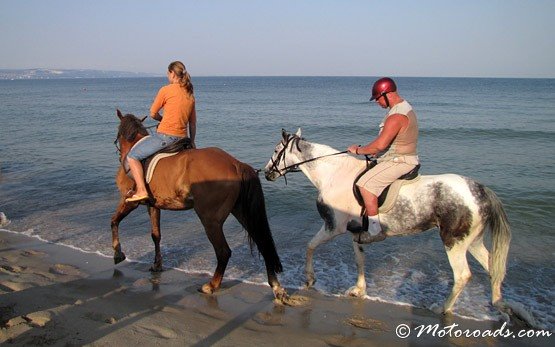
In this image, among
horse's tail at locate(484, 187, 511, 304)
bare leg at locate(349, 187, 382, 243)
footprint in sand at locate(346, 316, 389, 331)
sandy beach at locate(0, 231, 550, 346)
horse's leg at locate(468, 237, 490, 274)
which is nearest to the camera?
sandy beach at locate(0, 231, 550, 346)

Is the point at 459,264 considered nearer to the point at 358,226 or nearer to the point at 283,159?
the point at 358,226

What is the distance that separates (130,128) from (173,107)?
903mm

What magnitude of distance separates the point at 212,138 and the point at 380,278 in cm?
1830

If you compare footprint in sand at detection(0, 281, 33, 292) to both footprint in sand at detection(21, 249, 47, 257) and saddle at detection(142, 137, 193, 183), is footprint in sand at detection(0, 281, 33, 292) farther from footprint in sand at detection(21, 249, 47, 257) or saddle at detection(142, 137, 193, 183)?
saddle at detection(142, 137, 193, 183)

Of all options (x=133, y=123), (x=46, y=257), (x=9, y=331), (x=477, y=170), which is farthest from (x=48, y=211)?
(x=477, y=170)

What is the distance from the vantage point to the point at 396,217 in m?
5.88

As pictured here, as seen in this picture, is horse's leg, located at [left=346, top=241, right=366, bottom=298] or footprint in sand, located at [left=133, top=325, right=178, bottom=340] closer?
footprint in sand, located at [left=133, top=325, right=178, bottom=340]

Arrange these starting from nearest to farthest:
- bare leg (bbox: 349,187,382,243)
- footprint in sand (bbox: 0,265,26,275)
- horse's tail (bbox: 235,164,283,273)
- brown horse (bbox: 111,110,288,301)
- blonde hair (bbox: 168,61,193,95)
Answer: bare leg (bbox: 349,187,382,243), brown horse (bbox: 111,110,288,301), horse's tail (bbox: 235,164,283,273), blonde hair (bbox: 168,61,193,95), footprint in sand (bbox: 0,265,26,275)

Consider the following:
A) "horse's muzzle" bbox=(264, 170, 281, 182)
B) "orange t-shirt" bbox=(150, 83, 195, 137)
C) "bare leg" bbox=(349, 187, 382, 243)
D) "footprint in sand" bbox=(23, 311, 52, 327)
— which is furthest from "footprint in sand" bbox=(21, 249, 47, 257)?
"bare leg" bbox=(349, 187, 382, 243)

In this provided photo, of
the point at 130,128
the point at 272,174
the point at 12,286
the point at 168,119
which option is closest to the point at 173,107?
the point at 168,119

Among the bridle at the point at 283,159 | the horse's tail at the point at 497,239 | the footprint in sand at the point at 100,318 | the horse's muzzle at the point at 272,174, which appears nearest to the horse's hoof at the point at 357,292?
the horse's tail at the point at 497,239

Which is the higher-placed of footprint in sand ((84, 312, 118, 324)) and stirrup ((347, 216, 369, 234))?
stirrup ((347, 216, 369, 234))

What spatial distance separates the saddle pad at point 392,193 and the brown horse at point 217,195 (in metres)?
1.68

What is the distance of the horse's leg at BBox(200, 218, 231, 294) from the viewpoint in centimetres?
607
